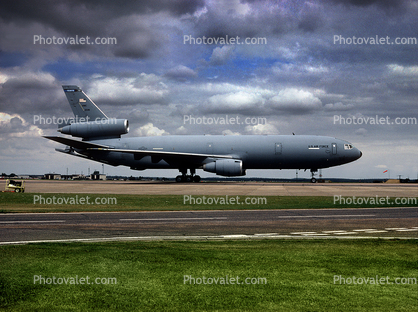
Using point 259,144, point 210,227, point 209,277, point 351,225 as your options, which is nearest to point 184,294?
point 209,277

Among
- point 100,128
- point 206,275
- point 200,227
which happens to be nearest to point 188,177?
point 100,128

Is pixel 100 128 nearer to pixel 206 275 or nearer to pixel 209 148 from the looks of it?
pixel 209 148

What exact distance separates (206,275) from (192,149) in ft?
136

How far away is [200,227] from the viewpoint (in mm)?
13320

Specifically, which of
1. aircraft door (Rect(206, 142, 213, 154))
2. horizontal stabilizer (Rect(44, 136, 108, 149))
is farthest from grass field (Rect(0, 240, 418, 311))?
horizontal stabilizer (Rect(44, 136, 108, 149))

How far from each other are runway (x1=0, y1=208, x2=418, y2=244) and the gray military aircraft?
28.9m

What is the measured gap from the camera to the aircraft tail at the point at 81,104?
5212cm

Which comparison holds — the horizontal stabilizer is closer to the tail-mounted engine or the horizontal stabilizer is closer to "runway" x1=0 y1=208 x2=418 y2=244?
the tail-mounted engine

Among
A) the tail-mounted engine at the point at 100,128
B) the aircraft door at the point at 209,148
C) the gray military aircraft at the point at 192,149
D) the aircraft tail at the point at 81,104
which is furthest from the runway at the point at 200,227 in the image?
the aircraft tail at the point at 81,104

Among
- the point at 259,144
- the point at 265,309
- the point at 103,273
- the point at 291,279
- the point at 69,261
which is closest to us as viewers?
the point at 265,309

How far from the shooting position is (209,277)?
19.9ft

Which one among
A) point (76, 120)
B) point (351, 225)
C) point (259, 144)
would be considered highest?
point (76, 120)

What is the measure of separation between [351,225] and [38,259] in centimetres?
1131

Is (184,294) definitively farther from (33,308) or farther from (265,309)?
(33,308)
